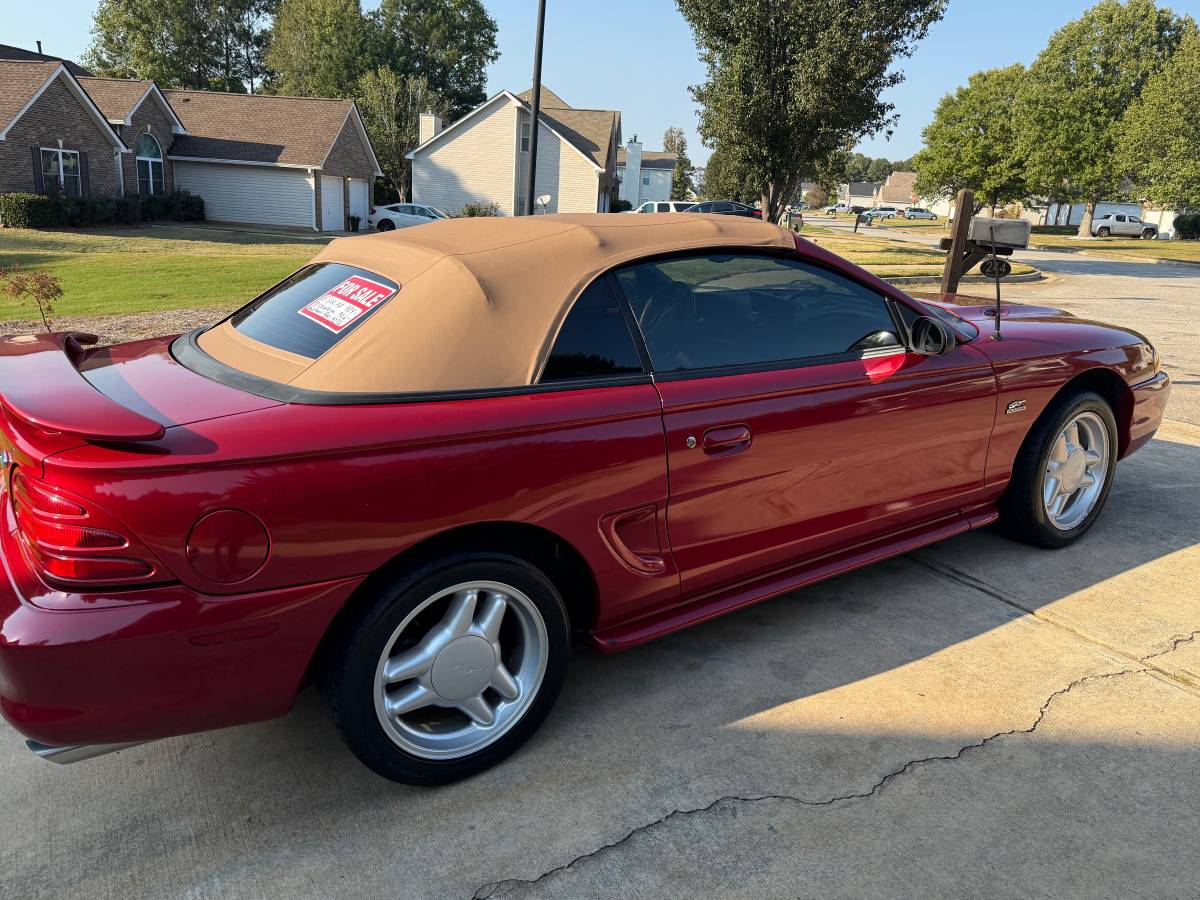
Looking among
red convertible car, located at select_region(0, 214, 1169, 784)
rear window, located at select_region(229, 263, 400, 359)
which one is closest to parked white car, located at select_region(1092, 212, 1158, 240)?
red convertible car, located at select_region(0, 214, 1169, 784)

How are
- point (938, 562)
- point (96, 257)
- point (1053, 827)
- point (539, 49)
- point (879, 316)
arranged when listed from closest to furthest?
point (1053, 827) < point (879, 316) < point (938, 562) < point (539, 49) < point (96, 257)

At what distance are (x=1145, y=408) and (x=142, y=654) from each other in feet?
15.1

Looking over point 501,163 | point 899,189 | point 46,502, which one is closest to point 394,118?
point 501,163

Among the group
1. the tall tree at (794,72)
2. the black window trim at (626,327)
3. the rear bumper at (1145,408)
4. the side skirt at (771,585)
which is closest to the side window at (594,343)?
the black window trim at (626,327)

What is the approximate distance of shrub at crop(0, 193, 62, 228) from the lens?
24.3m

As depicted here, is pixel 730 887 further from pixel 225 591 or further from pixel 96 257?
pixel 96 257

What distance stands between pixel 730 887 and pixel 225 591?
1424mm

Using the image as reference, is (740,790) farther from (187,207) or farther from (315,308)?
(187,207)

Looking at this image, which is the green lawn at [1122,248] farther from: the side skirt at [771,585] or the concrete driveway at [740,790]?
the concrete driveway at [740,790]

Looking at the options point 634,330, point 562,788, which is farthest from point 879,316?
point 562,788

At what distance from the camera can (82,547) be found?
1.89 m

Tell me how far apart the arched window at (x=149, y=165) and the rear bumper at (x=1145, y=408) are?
3432cm

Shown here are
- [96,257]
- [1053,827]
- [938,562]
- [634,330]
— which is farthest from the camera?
[96,257]

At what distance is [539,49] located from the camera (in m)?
11.7
